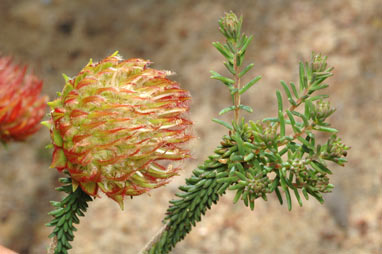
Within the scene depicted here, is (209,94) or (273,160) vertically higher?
(209,94)

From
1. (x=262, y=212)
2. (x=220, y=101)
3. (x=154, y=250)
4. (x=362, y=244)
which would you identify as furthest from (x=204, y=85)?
(x=154, y=250)

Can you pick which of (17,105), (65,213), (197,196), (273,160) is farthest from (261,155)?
(17,105)

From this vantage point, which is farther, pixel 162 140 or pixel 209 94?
pixel 209 94

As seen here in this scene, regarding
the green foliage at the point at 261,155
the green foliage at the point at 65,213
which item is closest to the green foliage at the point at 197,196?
the green foliage at the point at 261,155

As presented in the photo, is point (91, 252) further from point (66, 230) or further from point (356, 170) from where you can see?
point (66, 230)

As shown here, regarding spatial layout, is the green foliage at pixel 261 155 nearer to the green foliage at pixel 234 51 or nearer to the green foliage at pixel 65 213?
the green foliage at pixel 234 51

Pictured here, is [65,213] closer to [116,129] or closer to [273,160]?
[116,129]
